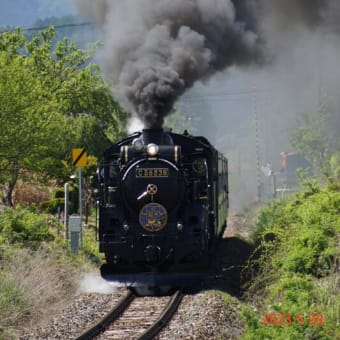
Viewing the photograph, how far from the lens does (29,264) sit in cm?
1180

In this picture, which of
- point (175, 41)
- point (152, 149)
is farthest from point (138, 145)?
point (175, 41)

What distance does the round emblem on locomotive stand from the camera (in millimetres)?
11562

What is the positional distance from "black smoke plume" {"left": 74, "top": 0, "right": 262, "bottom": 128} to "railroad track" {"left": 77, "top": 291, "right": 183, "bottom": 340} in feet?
10.7

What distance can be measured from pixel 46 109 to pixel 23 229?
4570mm

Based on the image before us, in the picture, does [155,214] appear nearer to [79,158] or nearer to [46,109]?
[79,158]

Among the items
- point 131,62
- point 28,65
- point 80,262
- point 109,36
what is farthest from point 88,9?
point 28,65

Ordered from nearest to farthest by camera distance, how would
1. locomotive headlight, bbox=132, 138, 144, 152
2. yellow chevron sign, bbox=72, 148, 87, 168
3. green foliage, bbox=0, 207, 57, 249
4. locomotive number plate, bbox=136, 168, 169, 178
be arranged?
1. locomotive number plate, bbox=136, 168, 169, 178
2. locomotive headlight, bbox=132, 138, 144, 152
3. green foliage, bbox=0, 207, 57, 249
4. yellow chevron sign, bbox=72, 148, 87, 168

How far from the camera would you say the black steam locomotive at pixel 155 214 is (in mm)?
11516

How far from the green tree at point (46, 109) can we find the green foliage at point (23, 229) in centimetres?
238

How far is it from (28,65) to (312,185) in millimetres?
11346

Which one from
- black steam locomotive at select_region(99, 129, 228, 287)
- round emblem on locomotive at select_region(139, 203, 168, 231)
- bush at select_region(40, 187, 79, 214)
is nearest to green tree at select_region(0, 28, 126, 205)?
bush at select_region(40, 187, 79, 214)

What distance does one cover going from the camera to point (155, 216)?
456 inches

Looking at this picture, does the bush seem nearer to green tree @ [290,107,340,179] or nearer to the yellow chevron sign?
the yellow chevron sign

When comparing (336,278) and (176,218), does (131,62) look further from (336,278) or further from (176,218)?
(336,278)
